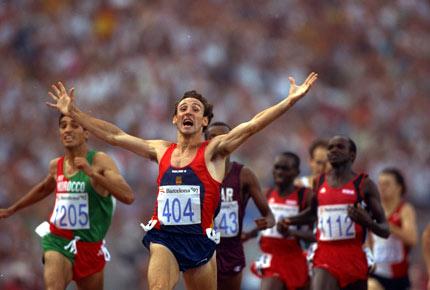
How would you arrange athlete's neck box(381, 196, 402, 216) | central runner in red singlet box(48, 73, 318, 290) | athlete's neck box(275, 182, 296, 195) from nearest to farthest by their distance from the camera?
central runner in red singlet box(48, 73, 318, 290), athlete's neck box(275, 182, 296, 195), athlete's neck box(381, 196, 402, 216)

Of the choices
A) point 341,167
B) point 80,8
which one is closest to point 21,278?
point 80,8

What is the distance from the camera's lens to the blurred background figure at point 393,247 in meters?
13.8

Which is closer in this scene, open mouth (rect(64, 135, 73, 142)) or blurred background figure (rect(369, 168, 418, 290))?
open mouth (rect(64, 135, 73, 142))

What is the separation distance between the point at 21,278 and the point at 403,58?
28.9 ft

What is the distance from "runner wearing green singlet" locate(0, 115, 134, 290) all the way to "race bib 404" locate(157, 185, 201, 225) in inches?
55.0

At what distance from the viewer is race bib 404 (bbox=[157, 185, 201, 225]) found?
31.2 feet

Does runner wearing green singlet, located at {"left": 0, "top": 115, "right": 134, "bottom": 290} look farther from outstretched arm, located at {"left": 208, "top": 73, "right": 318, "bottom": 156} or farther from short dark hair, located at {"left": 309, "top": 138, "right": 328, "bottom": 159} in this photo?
short dark hair, located at {"left": 309, "top": 138, "right": 328, "bottom": 159}

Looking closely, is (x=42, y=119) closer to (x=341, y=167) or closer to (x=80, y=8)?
(x=80, y=8)

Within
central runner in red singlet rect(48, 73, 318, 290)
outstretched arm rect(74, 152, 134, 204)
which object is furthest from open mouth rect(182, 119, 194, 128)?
outstretched arm rect(74, 152, 134, 204)

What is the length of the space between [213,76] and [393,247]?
23.8 ft

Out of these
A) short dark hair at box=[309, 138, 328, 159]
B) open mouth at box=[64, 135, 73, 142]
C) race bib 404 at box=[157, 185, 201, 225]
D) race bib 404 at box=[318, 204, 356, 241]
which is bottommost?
race bib 404 at box=[157, 185, 201, 225]

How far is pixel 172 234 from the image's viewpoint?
31.2 feet

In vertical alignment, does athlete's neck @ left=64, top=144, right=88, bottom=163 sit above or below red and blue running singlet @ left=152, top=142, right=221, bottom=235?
above

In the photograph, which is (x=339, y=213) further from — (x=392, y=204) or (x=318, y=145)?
(x=392, y=204)
